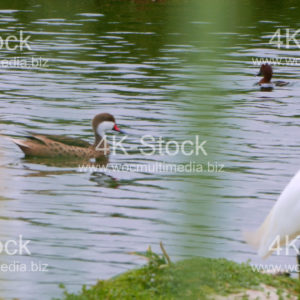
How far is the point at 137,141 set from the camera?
11.9 m

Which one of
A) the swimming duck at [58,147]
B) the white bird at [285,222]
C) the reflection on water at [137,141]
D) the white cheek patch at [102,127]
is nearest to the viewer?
the reflection on water at [137,141]

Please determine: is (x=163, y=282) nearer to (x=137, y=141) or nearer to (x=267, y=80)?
(x=137, y=141)

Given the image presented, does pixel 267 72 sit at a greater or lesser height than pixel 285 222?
greater

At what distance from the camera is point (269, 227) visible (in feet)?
18.4

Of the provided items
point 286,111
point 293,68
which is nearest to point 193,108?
point 286,111

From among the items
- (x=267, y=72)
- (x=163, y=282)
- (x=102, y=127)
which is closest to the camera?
(x=163, y=282)

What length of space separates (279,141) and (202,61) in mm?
11219

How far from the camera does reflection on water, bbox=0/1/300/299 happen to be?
100 cm

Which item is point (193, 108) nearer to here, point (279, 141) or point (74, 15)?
point (279, 141)

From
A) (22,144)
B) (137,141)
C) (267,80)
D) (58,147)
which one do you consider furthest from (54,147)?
(267,80)

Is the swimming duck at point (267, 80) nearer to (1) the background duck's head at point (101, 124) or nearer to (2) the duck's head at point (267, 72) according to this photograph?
(2) the duck's head at point (267, 72)

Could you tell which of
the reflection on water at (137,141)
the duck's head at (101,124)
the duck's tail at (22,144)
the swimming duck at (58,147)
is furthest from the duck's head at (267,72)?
the duck's tail at (22,144)

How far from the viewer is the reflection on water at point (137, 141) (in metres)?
1.00

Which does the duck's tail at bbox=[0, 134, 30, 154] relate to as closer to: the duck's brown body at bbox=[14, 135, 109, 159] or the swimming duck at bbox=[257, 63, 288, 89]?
the duck's brown body at bbox=[14, 135, 109, 159]
